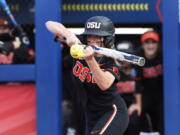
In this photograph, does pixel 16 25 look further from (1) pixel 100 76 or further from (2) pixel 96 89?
(1) pixel 100 76

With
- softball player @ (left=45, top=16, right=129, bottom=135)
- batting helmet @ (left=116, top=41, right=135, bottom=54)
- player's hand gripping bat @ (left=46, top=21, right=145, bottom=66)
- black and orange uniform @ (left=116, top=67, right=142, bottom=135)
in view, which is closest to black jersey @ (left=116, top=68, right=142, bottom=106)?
black and orange uniform @ (left=116, top=67, right=142, bottom=135)

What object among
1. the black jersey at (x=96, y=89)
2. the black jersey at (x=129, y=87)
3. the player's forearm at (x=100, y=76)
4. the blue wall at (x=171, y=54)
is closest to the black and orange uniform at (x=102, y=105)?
the black jersey at (x=96, y=89)

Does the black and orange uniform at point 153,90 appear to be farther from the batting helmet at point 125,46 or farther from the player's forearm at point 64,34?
the player's forearm at point 64,34

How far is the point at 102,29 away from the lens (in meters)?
3.47

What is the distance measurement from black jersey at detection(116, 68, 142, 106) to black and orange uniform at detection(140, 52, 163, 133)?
0.09 m

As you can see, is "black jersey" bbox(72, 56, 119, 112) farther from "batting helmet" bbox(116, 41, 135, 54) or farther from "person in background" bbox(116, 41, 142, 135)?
"batting helmet" bbox(116, 41, 135, 54)

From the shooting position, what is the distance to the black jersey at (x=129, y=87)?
5.08 metres

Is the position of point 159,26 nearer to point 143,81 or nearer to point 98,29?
point 143,81

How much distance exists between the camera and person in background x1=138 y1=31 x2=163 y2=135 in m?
5.05

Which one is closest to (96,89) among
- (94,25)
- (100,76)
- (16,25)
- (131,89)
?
(100,76)

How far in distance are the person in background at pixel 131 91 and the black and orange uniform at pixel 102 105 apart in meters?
1.33

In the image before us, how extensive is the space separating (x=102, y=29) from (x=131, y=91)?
1.77 meters

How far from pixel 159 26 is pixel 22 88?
1942mm

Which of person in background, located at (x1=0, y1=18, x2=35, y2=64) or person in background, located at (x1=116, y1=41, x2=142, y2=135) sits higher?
person in background, located at (x1=0, y1=18, x2=35, y2=64)
